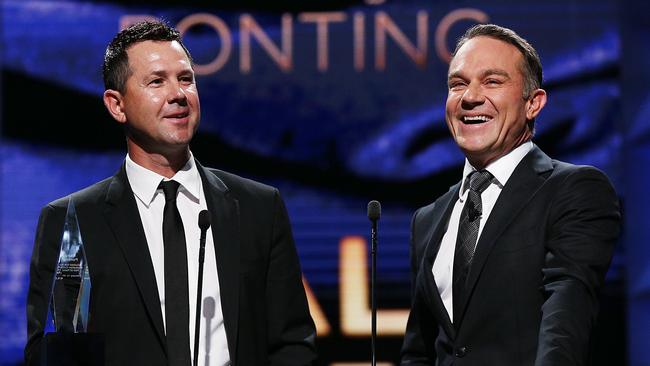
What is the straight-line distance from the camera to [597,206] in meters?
2.74

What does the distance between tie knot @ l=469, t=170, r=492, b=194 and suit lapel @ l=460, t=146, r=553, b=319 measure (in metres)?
0.09

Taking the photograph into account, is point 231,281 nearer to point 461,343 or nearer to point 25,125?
point 461,343

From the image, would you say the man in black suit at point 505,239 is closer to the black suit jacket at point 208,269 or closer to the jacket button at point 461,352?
the jacket button at point 461,352

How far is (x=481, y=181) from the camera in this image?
3.03 m

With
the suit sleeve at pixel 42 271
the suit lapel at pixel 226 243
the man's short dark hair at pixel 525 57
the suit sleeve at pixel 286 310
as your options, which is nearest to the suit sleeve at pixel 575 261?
the man's short dark hair at pixel 525 57

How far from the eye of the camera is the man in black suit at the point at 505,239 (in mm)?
2660

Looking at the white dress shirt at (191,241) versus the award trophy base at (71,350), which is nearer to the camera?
the award trophy base at (71,350)

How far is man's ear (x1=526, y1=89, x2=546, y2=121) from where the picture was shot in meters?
3.05

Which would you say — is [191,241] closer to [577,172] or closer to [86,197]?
[86,197]

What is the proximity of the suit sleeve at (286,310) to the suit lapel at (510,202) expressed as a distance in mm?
529

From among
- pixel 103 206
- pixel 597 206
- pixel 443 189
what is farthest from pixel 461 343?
pixel 443 189

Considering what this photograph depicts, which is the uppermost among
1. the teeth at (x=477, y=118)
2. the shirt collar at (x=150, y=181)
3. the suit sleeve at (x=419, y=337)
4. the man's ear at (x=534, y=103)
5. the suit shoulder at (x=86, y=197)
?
the man's ear at (x=534, y=103)

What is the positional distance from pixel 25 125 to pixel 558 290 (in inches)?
156

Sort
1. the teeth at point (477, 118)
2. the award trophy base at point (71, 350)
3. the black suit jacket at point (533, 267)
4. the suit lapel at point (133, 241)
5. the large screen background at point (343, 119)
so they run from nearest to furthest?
the award trophy base at point (71, 350) < the black suit jacket at point (533, 267) < the suit lapel at point (133, 241) < the teeth at point (477, 118) < the large screen background at point (343, 119)
